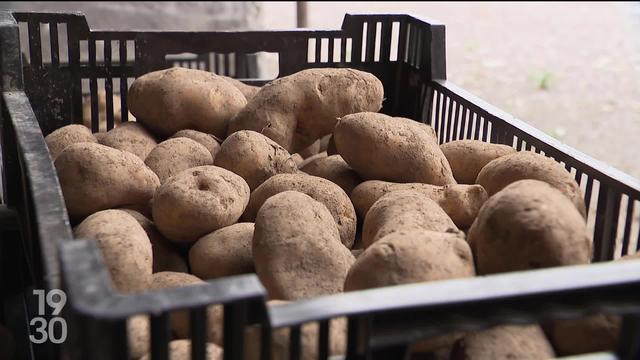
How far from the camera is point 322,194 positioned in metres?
1.09

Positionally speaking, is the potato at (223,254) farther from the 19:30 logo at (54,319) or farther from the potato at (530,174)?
the potato at (530,174)

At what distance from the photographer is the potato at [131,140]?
1300 mm

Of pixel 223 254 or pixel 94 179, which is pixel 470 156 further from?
pixel 94 179

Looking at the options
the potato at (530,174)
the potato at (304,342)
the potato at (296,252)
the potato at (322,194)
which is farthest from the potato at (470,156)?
the potato at (304,342)

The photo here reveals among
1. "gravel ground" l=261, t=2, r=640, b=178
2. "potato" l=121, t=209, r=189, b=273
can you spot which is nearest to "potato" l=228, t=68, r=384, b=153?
"potato" l=121, t=209, r=189, b=273

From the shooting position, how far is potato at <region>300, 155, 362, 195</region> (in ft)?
4.00

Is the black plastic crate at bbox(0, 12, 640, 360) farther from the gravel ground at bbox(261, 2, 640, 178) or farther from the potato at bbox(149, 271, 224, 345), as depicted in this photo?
the gravel ground at bbox(261, 2, 640, 178)

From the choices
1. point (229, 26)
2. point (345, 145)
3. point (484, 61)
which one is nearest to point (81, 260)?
point (345, 145)

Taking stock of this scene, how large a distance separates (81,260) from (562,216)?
480 mm

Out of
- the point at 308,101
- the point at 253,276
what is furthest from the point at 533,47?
the point at 253,276

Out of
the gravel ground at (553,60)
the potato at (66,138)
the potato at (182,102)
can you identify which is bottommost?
the gravel ground at (553,60)

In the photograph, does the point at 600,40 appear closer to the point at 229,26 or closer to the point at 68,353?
the point at 229,26

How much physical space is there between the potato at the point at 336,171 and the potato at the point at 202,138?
0.17 metres

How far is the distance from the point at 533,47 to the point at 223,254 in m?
5.06
